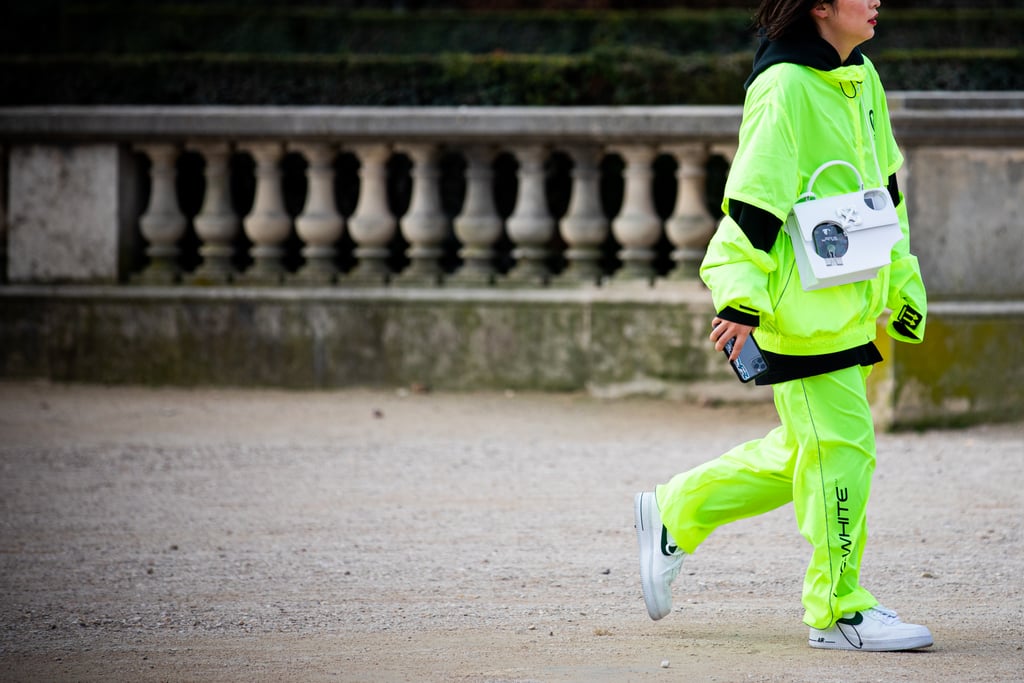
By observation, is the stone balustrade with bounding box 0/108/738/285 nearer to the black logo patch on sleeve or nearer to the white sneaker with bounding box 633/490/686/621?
the black logo patch on sleeve

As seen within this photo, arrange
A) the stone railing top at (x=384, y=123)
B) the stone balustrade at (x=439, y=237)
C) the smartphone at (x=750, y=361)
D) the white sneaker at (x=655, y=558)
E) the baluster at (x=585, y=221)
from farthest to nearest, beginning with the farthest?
the baluster at (x=585, y=221) < the stone railing top at (x=384, y=123) < the stone balustrade at (x=439, y=237) < the white sneaker at (x=655, y=558) < the smartphone at (x=750, y=361)

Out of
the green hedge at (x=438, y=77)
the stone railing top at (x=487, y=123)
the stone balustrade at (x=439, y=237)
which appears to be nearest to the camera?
the stone railing top at (x=487, y=123)

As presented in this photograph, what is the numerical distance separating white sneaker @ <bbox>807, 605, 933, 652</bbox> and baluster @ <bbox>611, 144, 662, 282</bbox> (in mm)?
4108

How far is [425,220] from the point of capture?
819cm

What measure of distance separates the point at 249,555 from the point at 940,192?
3.84 m

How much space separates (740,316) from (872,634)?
35.2 inches

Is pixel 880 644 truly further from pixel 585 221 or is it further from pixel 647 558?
pixel 585 221

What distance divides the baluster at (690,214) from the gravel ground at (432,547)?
2.55 feet

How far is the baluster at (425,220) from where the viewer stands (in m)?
8.19

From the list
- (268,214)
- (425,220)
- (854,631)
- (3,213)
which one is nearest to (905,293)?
(854,631)

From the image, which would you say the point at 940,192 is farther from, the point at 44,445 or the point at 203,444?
the point at 44,445

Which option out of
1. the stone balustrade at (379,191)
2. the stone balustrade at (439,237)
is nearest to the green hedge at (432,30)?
the stone balustrade at (439,237)

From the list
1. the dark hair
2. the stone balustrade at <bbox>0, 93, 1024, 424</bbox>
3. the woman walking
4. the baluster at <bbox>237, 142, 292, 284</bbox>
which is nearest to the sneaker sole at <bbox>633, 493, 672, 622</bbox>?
the woman walking

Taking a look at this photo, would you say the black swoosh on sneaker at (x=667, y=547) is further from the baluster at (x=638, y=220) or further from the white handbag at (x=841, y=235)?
the baluster at (x=638, y=220)
